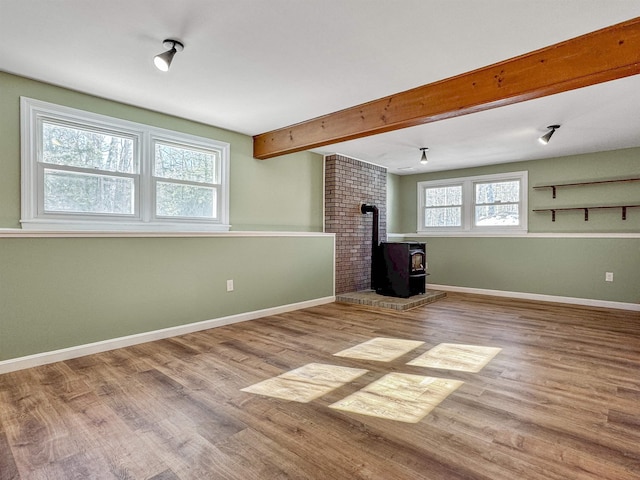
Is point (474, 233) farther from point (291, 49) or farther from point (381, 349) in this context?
point (291, 49)

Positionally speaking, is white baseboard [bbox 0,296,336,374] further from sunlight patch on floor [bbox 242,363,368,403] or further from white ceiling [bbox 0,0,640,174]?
white ceiling [bbox 0,0,640,174]

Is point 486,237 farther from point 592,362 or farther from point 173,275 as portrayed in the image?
point 173,275

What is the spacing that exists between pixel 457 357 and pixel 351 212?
125 inches

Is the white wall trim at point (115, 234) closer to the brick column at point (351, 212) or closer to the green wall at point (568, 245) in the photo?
the brick column at point (351, 212)

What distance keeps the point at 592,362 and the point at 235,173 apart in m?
3.98

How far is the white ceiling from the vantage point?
78.2 inches

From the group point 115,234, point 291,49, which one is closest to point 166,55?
point 291,49

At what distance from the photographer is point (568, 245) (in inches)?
207

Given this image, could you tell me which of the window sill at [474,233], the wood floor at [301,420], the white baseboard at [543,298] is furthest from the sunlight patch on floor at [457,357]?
the window sill at [474,233]

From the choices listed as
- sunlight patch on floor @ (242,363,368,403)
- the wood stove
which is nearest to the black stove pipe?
the wood stove

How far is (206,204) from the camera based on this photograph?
4.13m

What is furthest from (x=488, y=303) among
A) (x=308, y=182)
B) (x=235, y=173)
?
(x=235, y=173)

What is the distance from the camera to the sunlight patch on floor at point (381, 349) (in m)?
2.94

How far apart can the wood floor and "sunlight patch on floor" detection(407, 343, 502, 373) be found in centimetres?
8
